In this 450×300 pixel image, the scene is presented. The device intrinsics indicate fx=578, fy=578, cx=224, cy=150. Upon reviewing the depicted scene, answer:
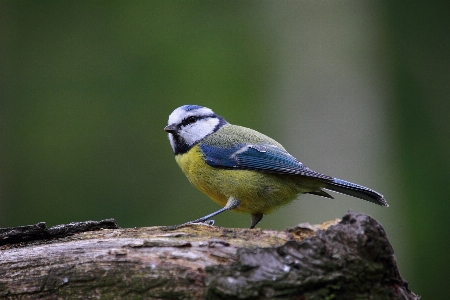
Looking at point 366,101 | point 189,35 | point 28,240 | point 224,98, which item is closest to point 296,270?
point 28,240

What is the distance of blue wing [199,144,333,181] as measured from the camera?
368cm

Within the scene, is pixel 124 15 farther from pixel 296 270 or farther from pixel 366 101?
pixel 296 270

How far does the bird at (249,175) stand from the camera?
3678 mm

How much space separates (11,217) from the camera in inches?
293

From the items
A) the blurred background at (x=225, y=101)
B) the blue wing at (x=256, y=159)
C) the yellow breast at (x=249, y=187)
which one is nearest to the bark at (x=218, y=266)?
the yellow breast at (x=249, y=187)

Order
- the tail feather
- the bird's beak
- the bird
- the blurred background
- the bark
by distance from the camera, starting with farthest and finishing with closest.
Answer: the blurred background → the bird's beak → the bird → the tail feather → the bark

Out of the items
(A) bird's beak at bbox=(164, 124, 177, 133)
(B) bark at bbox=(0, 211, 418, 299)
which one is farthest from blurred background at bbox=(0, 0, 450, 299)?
(B) bark at bbox=(0, 211, 418, 299)

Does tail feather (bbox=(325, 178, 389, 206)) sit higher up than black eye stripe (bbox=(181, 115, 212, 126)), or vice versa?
black eye stripe (bbox=(181, 115, 212, 126))

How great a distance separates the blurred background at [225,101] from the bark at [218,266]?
350cm

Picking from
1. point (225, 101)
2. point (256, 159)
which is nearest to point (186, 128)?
point (256, 159)

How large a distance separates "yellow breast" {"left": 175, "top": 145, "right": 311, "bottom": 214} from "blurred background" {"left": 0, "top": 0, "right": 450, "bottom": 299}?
220cm

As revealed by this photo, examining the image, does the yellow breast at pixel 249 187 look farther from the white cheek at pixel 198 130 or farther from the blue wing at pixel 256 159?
the white cheek at pixel 198 130

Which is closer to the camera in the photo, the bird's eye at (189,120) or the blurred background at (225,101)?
the bird's eye at (189,120)

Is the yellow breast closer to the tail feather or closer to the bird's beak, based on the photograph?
the tail feather
